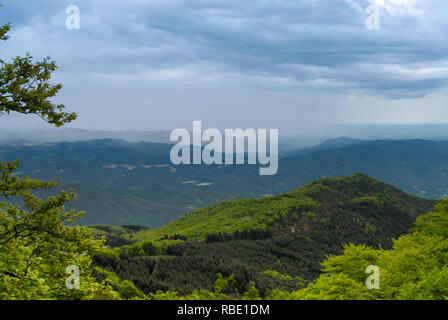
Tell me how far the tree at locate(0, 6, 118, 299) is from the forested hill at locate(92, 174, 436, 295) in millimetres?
12594

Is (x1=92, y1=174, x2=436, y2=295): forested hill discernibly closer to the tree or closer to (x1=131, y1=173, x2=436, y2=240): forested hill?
(x1=131, y1=173, x2=436, y2=240): forested hill

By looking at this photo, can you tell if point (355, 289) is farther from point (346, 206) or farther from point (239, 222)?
point (346, 206)

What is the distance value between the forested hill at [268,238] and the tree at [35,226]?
41.3 ft

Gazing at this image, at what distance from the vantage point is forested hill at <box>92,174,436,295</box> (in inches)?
1174

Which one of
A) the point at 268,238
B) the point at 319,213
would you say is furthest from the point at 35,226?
the point at 319,213

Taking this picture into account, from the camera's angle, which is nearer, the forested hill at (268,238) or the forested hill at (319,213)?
the forested hill at (268,238)

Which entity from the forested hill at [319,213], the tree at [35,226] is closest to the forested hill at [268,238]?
the forested hill at [319,213]

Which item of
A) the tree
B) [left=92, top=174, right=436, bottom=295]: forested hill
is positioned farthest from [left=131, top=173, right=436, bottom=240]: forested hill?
the tree

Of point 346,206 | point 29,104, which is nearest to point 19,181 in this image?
point 29,104

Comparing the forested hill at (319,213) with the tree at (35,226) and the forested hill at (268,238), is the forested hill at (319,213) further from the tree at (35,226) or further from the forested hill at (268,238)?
the tree at (35,226)

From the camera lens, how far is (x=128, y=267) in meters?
28.4

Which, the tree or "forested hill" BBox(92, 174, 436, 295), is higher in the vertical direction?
the tree

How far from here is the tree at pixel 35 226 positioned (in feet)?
36.6

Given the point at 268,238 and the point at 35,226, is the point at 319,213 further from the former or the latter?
the point at 35,226
